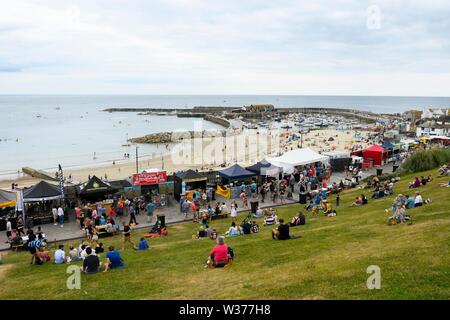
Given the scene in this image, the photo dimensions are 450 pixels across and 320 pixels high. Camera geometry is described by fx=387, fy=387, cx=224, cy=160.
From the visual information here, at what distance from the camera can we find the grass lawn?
7.73 meters

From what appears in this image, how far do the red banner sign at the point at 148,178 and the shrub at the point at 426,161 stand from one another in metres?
16.9

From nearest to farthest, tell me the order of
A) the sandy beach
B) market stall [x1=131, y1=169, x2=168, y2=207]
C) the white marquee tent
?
market stall [x1=131, y1=169, x2=168, y2=207] → the white marquee tent → the sandy beach

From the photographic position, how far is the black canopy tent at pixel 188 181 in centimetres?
2231

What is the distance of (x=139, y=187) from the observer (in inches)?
869

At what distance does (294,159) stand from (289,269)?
17.8 m

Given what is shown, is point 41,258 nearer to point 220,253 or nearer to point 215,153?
point 220,253

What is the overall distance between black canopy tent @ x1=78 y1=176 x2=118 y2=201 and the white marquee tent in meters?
11.3

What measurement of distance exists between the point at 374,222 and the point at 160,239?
318 inches

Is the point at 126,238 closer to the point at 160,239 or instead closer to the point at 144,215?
the point at 160,239

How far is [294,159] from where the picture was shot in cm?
2669

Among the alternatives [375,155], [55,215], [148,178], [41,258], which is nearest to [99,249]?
[41,258]

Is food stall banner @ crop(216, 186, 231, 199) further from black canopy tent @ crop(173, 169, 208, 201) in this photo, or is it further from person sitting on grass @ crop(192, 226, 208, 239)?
person sitting on grass @ crop(192, 226, 208, 239)

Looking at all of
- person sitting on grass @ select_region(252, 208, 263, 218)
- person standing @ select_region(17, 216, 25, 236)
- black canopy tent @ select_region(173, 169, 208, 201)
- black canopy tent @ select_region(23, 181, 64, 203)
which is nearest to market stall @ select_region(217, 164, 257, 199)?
black canopy tent @ select_region(173, 169, 208, 201)

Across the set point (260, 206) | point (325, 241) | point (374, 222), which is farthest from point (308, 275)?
point (260, 206)
